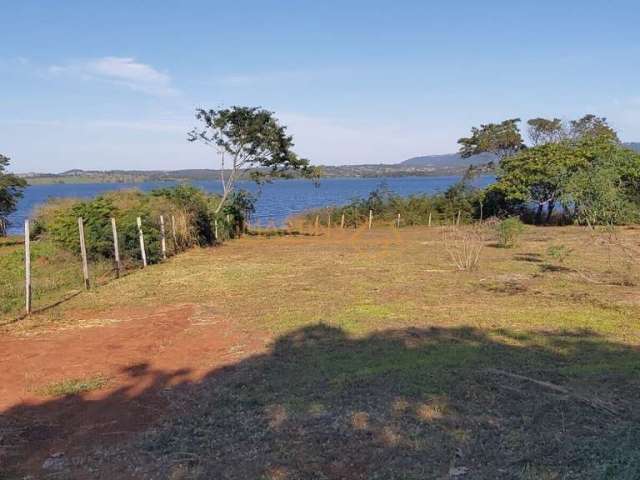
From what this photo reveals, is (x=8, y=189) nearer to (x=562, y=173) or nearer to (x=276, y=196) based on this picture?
(x=562, y=173)

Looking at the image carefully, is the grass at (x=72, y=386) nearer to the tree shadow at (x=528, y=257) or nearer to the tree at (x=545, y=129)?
the tree shadow at (x=528, y=257)

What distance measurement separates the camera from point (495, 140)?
36031 mm

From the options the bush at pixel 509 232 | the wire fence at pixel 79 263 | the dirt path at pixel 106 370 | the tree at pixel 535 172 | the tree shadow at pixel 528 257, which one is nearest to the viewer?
the dirt path at pixel 106 370

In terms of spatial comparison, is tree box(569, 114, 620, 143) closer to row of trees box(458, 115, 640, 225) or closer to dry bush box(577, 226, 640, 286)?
row of trees box(458, 115, 640, 225)

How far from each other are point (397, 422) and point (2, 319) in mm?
7484

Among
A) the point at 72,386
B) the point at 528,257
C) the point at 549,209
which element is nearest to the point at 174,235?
the point at 528,257

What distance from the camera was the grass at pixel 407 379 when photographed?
4.34 metres

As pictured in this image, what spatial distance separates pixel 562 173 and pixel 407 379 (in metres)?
7.59

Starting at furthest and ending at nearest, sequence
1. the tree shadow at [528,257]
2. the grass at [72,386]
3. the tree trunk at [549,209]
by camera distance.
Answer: the tree trunk at [549,209]
the tree shadow at [528,257]
the grass at [72,386]

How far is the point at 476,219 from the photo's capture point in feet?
106

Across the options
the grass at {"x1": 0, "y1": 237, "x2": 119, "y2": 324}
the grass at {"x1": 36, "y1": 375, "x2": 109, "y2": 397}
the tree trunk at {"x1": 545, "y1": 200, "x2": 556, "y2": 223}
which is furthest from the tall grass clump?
the tree trunk at {"x1": 545, "y1": 200, "x2": 556, "y2": 223}

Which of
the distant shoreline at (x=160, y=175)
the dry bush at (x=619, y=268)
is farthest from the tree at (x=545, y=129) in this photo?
the distant shoreline at (x=160, y=175)

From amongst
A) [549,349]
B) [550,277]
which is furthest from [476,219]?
[549,349]

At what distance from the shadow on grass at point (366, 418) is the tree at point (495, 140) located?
1186 inches
